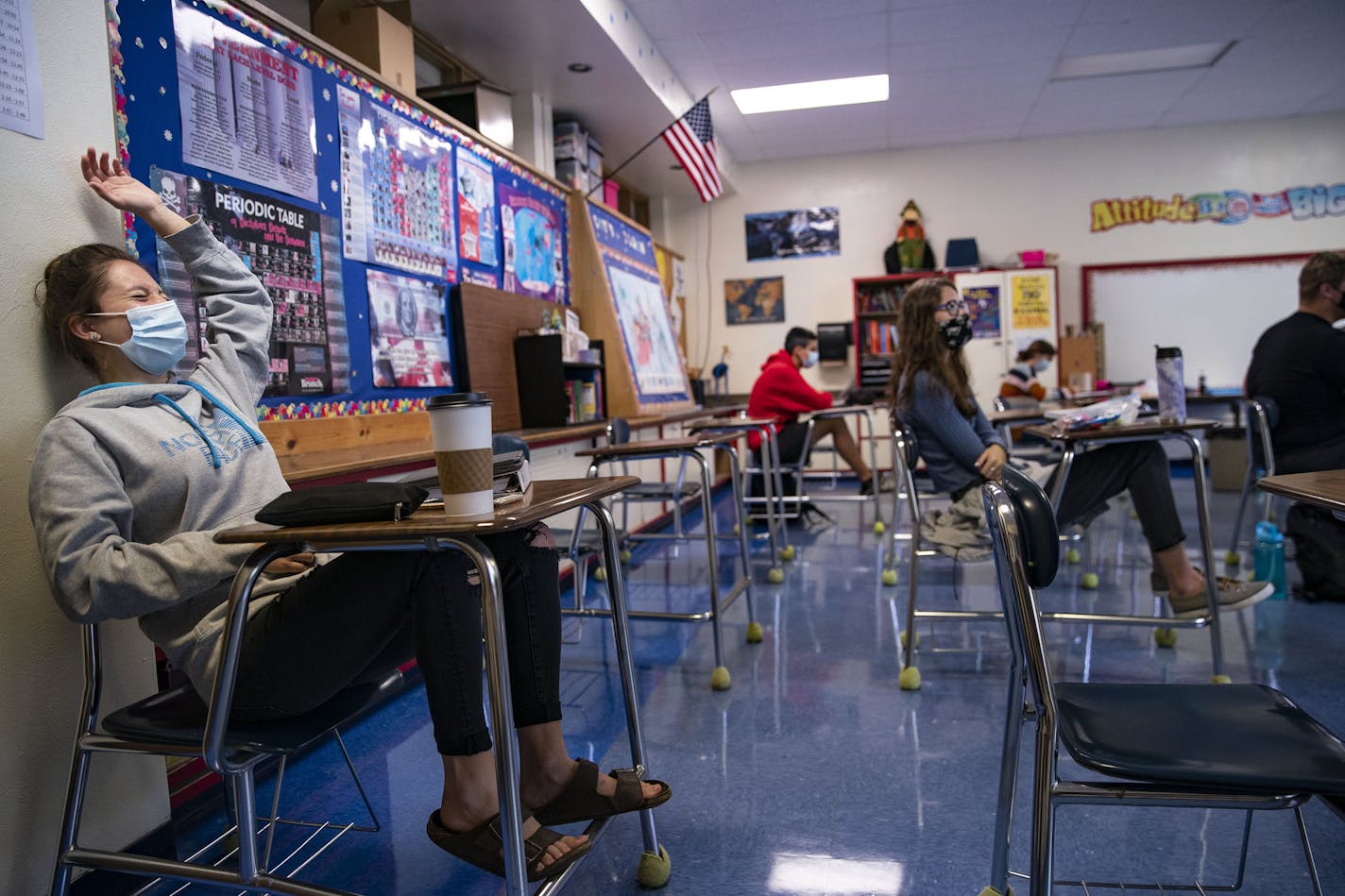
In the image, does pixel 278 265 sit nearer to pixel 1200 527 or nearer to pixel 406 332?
pixel 406 332

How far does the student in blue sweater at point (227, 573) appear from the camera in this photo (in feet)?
4.06

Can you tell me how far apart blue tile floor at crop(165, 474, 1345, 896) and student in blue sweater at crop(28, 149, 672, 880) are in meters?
0.37

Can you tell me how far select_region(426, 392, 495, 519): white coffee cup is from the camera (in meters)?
1.09

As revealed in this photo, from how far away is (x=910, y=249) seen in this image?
300 inches

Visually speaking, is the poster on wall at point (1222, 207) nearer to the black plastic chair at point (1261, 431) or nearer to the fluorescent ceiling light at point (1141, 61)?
the fluorescent ceiling light at point (1141, 61)

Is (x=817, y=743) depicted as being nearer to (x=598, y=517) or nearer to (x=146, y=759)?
(x=598, y=517)

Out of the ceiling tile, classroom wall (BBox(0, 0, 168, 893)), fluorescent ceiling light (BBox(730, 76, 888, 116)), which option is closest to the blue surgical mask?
classroom wall (BBox(0, 0, 168, 893))

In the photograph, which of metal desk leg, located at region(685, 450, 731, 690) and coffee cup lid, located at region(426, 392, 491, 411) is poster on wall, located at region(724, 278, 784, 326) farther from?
coffee cup lid, located at region(426, 392, 491, 411)

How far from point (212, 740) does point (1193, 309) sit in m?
8.42

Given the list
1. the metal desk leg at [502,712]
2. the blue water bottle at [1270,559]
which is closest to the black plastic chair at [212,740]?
the metal desk leg at [502,712]

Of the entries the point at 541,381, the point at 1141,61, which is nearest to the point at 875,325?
the point at 1141,61

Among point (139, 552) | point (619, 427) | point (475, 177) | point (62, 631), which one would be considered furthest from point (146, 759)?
point (475, 177)

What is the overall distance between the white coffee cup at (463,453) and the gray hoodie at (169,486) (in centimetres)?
38

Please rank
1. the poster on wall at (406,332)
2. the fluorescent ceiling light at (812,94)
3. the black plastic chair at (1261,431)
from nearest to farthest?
the poster on wall at (406,332)
the black plastic chair at (1261,431)
the fluorescent ceiling light at (812,94)
